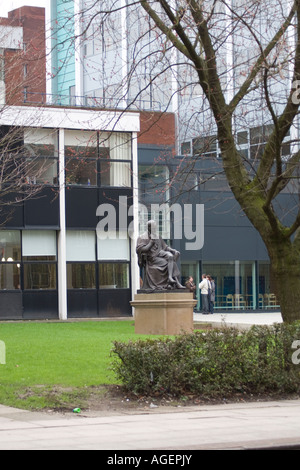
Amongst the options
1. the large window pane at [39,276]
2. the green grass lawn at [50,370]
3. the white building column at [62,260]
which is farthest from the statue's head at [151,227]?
the large window pane at [39,276]

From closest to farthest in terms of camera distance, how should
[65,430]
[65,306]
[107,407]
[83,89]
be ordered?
[65,430] → [107,407] → [65,306] → [83,89]

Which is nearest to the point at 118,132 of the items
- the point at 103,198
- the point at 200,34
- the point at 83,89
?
the point at 103,198

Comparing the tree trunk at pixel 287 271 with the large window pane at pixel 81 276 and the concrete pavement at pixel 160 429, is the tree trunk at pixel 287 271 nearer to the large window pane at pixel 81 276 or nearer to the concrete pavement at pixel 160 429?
the concrete pavement at pixel 160 429

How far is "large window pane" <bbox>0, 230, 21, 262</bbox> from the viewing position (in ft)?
120

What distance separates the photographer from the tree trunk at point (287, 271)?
14.3 metres

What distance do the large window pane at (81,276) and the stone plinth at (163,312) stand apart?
1272cm

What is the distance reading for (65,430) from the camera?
1041 centimetres

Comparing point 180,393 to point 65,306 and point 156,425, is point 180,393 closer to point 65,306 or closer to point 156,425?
point 156,425

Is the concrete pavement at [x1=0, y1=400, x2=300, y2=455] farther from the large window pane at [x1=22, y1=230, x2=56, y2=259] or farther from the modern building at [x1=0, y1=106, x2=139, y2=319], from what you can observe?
the large window pane at [x1=22, y1=230, x2=56, y2=259]

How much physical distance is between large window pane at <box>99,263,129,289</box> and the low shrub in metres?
24.3

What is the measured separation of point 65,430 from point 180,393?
3.55 meters

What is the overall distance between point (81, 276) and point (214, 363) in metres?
24.8

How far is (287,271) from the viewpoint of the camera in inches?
565

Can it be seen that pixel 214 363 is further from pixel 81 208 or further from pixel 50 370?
pixel 81 208
